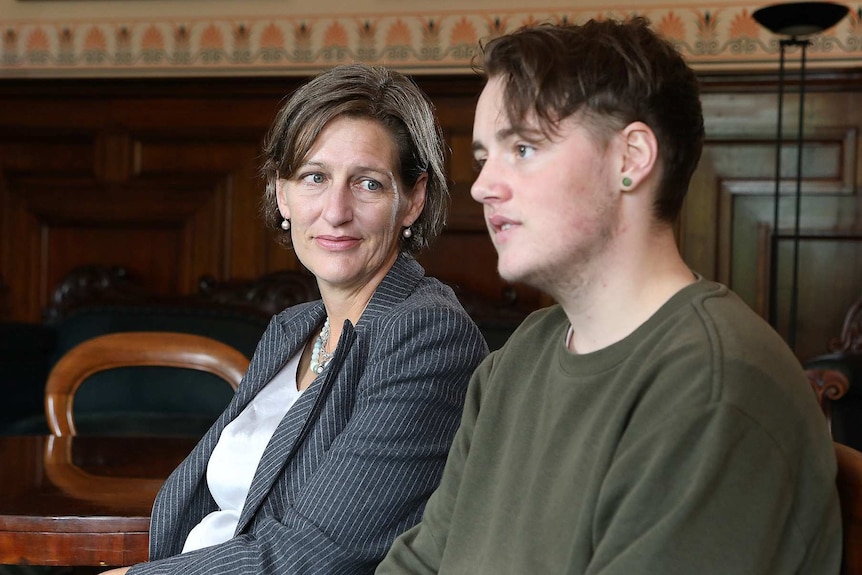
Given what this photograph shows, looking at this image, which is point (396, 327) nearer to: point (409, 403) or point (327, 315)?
point (409, 403)

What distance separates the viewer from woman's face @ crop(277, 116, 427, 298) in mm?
1702

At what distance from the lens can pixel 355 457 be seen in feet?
4.76

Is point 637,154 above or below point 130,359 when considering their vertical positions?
above

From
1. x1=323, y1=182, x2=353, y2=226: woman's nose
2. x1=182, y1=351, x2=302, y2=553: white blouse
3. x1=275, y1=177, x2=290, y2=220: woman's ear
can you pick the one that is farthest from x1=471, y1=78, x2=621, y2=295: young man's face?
x1=275, y1=177, x2=290, y2=220: woman's ear

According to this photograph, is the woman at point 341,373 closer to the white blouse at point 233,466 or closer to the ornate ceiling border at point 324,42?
the white blouse at point 233,466

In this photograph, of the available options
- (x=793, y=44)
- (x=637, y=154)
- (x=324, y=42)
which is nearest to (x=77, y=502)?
(x=637, y=154)

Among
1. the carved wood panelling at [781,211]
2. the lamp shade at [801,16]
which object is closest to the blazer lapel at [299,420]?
the lamp shade at [801,16]

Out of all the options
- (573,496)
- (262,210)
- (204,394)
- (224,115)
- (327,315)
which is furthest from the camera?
(224,115)

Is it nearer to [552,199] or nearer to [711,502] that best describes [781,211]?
[552,199]

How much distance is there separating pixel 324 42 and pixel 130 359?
7.50 ft

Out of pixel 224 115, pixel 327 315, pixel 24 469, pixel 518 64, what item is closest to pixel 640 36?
pixel 518 64

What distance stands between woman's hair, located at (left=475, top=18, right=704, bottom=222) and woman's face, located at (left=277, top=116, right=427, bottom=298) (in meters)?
0.65

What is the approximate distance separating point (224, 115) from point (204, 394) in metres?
1.31

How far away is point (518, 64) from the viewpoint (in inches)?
41.7
